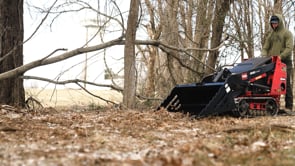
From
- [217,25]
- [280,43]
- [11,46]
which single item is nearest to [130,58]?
[11,46]

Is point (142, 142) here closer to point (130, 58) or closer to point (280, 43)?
point (130, 58)

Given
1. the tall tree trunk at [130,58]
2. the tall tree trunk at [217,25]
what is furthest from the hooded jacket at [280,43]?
the tall tree trunk at [217,25]

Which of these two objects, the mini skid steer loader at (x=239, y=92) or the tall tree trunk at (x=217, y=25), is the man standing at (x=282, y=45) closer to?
the mini skid steer loader at (x=239, y=92)

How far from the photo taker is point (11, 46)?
41.5ft

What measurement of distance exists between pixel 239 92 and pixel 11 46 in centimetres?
630

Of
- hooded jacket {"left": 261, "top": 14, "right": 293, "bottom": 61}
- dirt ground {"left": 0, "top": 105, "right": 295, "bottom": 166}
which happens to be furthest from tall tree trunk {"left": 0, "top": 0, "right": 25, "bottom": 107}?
hooded jacket {"left": 261, "top": 14, "right": 293, "bottom": 61}

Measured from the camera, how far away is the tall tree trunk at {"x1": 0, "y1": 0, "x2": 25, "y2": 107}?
12.5 metres

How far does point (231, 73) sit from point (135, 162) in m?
5.61

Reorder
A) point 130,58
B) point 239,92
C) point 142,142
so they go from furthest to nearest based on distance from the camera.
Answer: point 130,58
point 239,92
point 142,142

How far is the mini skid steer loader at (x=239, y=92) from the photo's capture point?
9227 mm

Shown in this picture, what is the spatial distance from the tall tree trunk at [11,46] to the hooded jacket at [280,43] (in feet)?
20.0

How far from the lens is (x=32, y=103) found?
42.3 feet

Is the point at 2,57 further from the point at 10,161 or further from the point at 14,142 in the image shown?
the point at 10,161

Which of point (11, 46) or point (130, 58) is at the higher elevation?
point (11, 46)
